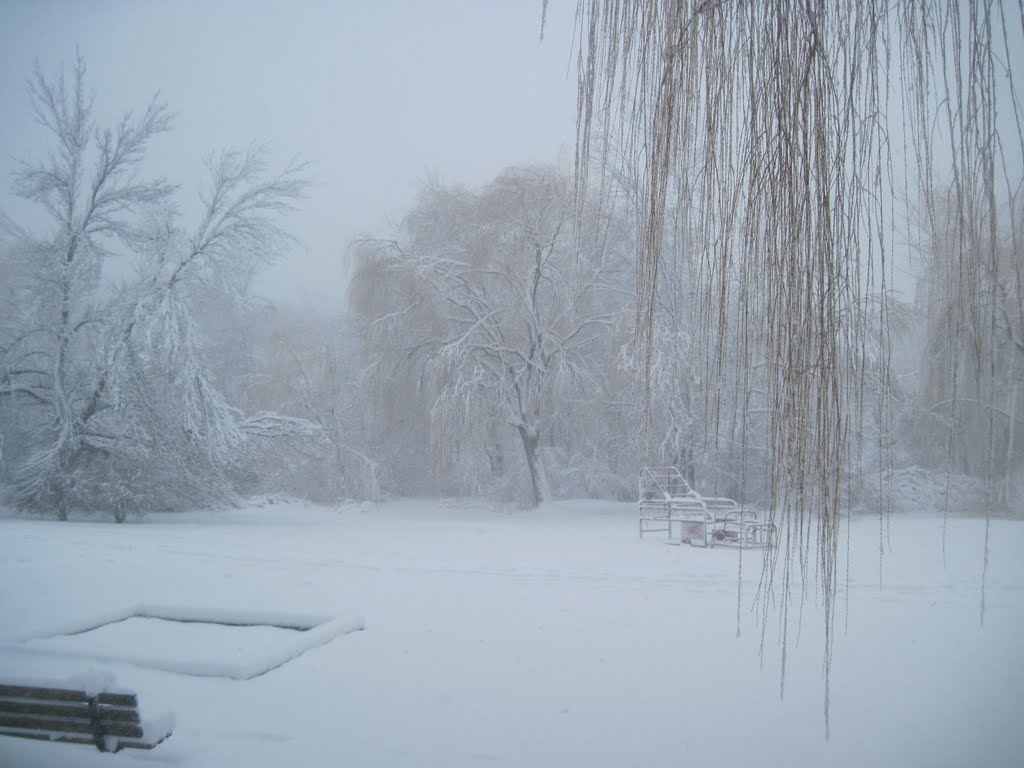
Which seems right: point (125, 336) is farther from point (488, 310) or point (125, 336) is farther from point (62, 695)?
point (62, 695)

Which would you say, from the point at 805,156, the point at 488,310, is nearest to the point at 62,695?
the point at 805,156

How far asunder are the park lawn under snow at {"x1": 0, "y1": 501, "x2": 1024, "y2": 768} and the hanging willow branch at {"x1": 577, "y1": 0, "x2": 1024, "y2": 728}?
1.75ft

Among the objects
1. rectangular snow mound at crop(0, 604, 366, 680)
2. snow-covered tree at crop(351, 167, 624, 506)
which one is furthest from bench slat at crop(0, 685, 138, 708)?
snow-covered tree at crop(351, 167, 624, 506)

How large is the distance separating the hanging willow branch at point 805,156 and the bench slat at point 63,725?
1.50 meters

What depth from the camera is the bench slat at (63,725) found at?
60.6 inches

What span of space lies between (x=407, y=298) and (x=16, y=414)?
17.6 feet

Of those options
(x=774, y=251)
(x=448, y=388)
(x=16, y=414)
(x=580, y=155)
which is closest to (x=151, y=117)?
(x=16, y=414)

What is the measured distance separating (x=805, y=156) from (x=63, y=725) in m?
2.02

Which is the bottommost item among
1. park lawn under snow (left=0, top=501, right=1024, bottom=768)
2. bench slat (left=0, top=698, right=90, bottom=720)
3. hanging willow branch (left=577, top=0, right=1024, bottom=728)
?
park lawn under snow (left=0, top=501, right=1024, bottom=768)

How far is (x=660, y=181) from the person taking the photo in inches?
44.3

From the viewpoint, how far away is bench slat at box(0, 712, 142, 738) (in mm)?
1539

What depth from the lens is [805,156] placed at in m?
0.97

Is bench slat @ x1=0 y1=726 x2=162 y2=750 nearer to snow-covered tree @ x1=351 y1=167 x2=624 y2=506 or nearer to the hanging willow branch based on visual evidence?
the hanging willow branch

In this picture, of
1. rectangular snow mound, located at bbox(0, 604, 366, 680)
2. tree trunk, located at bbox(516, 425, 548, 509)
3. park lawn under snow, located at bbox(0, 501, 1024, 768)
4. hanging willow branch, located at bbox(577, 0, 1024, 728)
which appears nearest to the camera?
hanging willow branch, located at bbox(577, 0, 1024, 728)
